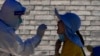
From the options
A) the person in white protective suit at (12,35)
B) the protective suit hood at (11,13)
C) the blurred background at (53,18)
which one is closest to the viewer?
the person in white protective suit at (12,35)

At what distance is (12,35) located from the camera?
16.8ft

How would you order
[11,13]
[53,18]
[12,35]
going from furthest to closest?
[53,18] → [11,13] → [12,35]

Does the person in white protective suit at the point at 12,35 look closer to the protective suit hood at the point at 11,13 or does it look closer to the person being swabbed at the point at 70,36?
the protective suit hood at the point at 11,13

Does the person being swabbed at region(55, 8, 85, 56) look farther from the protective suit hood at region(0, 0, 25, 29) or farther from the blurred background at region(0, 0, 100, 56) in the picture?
the blurred background at region(0, 0, 100, 56)

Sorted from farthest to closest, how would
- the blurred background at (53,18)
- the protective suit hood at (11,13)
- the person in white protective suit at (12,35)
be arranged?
the blurred background at (53,18), the protective suit hood at (11,13), the person in white protective suit at (12,35)

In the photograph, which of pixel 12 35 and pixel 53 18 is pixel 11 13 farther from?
pixel 53 18

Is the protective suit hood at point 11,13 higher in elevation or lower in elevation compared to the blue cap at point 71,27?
higher

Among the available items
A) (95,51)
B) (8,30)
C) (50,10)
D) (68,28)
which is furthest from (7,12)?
(50,10)

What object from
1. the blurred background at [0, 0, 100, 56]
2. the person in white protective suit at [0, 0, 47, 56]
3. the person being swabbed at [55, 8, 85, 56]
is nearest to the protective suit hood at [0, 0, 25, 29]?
the person in white protective suit at [0, 0, 47, 56]

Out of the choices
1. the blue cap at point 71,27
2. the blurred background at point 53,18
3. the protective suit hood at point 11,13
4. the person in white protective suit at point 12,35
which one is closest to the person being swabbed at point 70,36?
the blue cap at point 71,27

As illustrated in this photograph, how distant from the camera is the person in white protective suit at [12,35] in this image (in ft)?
16.8

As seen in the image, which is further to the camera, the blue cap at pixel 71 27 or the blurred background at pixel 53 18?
the blurred background at pixel 53 18

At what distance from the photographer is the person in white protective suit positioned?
5.11 metres

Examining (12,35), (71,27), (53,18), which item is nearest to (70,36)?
(71,27)
